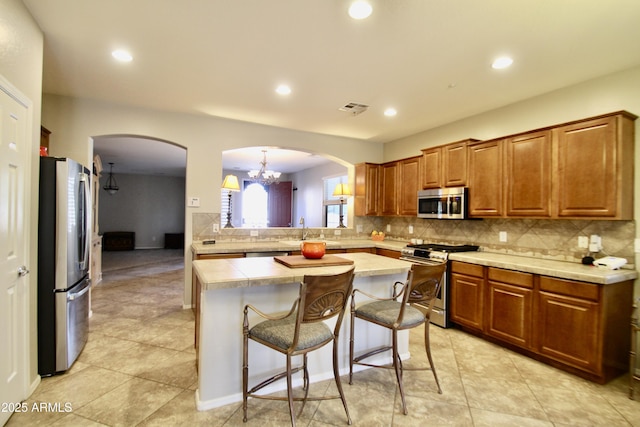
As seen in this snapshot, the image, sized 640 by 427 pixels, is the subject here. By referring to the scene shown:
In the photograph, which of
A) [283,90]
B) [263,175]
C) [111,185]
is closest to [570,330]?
[283,90]

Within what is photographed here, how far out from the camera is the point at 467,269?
335 cm

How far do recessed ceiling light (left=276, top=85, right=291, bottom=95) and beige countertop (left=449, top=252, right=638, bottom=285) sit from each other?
256 cm

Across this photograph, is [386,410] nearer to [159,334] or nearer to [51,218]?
[159,334]

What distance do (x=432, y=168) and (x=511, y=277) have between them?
1.78m

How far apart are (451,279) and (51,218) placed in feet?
12.3

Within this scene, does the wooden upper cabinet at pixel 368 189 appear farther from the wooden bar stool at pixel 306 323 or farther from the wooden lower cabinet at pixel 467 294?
the wooden bar stool at pixel 306 323

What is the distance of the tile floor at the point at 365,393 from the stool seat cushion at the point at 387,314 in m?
0.53

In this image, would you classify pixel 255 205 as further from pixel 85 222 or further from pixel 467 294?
pixel 467 294

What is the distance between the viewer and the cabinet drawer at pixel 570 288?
2.40 metres

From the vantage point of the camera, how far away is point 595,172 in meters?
2.65

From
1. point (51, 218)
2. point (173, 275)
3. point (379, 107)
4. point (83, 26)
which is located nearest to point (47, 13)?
point (83, 26)

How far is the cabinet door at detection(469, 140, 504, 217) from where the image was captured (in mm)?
3414

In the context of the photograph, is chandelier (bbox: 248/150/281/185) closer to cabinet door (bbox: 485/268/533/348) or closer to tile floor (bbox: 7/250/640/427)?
tile floor (bbox: 7/250/640/427)

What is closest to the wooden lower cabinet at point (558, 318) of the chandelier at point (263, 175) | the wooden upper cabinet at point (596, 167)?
the wooden upper cabinet at point (596, 167)
